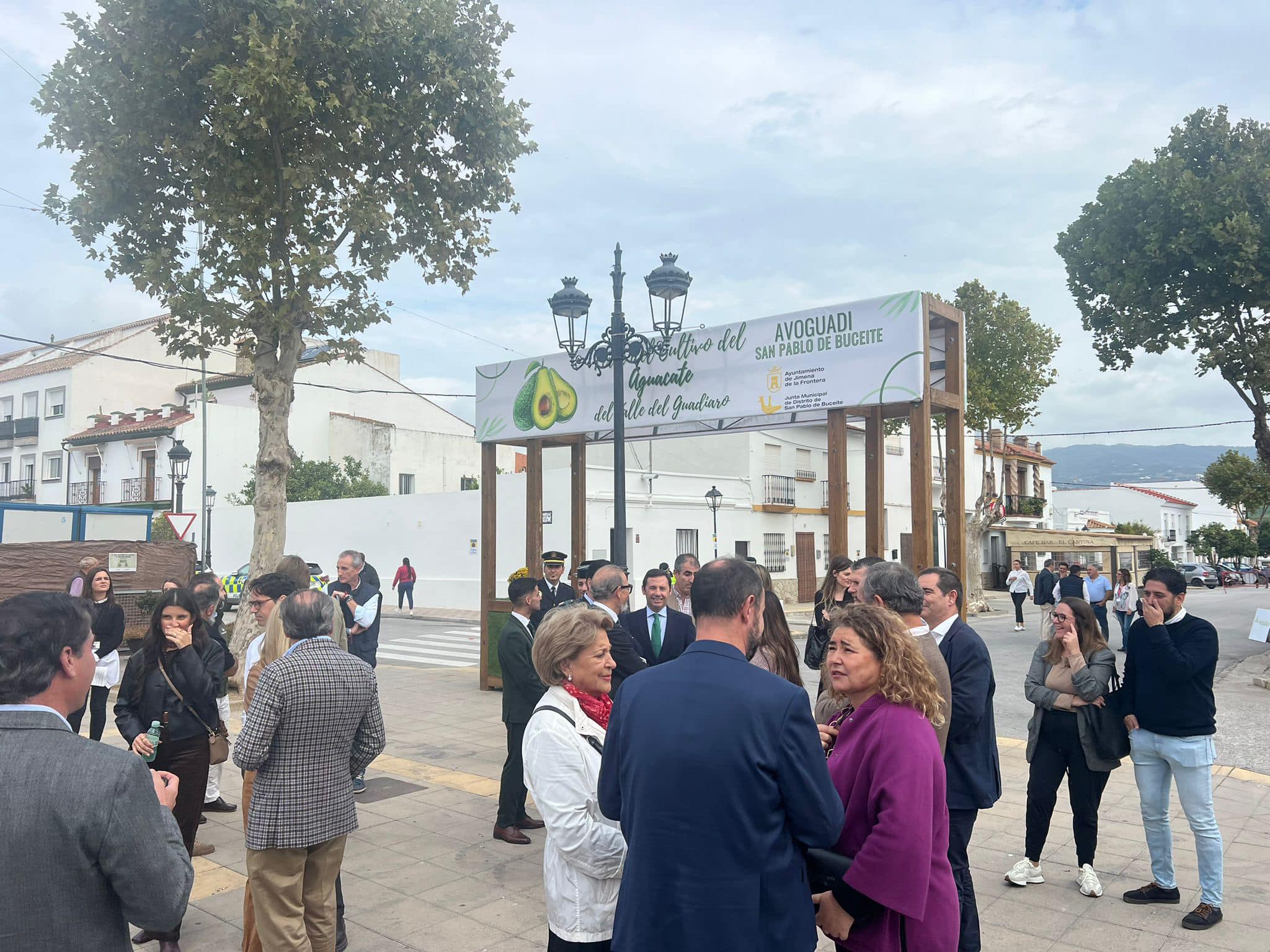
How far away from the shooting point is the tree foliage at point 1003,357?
27.5 m

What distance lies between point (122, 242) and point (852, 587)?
35.8 feet

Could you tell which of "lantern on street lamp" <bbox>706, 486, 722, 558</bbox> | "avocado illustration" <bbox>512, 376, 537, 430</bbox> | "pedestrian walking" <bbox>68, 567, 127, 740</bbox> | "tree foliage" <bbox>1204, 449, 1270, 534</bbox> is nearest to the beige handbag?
"pedestrian walking" <bbox>68, 567, 127, 740</bbox>

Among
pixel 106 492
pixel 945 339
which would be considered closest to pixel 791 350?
pixel 945 339

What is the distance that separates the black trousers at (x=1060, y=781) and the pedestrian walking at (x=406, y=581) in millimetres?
22069

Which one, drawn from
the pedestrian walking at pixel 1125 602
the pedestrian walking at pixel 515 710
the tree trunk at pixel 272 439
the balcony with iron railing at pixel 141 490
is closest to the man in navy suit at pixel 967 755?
the pedestrian walking at pixel 515 710

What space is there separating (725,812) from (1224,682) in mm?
13632

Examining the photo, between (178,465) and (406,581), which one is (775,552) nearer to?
(406,581)

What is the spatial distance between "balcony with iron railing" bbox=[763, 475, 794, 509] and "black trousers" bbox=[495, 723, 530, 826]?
2460cm

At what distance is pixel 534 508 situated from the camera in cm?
1197

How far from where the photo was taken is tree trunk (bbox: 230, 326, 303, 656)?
12.0m

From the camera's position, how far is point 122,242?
11.9 metres

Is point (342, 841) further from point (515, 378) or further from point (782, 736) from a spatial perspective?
point (515, 378)

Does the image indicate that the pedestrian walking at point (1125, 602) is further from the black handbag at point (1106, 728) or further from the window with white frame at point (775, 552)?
the window with white frame at point (775, 552)

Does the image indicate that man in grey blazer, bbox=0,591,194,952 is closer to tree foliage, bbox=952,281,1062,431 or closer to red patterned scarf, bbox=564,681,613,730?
red patterned scarf, bbox=564,681,613,730
